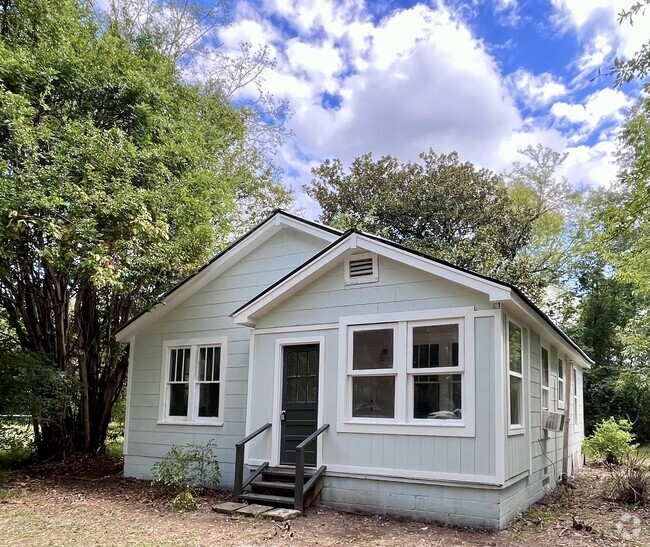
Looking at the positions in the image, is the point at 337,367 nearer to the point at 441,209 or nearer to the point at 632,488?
the point at 632,488

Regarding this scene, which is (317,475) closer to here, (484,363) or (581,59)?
(484,363)

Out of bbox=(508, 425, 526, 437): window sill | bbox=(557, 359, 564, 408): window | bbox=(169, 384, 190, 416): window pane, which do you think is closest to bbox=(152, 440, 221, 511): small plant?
bbox=(169, 384, 190, 416): window pane

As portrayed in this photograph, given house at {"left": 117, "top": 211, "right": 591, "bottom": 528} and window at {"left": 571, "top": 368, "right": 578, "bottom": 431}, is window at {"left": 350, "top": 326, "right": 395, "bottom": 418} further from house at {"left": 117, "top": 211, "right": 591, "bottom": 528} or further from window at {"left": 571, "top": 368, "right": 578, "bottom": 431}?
window at {"left": 571, "top": 368, "right": 578, "bottom": 431}

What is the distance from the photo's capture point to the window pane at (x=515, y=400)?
7.21 m

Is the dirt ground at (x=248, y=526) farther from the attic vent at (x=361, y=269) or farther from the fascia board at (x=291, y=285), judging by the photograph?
the attic vent at (x=361, y=269)

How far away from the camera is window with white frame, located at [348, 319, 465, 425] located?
→ 7027mm

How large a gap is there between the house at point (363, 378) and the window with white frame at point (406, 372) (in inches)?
0.7

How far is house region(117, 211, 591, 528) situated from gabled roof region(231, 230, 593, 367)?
2cm

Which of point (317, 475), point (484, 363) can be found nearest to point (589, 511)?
point (484, 363)

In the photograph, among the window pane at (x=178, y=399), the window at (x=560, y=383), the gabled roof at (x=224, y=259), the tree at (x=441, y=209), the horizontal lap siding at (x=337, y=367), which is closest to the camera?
the horizontal lap siding at (x=337, y=367)

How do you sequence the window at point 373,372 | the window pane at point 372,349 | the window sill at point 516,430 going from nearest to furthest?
1. the window sill at point 516,430
2. the window at point 373,372
3. the window pane at point 372,349

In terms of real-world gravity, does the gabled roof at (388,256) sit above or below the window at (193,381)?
above

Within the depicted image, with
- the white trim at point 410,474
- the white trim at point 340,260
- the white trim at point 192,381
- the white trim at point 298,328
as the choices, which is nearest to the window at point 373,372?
the white trim at point 298,328

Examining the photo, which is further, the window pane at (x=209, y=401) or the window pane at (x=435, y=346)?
the window pane at (x=209, y=401)
